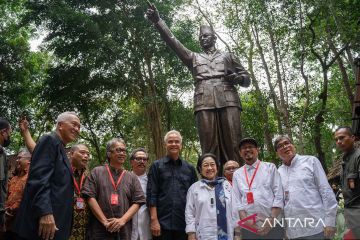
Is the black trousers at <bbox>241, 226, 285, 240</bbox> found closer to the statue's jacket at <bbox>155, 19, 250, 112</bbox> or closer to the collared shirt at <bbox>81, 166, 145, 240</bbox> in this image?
the collared shirt at <bbox>81, 166, 145, 240</bbox>

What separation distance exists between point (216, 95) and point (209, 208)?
2521 millimetres

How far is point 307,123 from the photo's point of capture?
14938mm

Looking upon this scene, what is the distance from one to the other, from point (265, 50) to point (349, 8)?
3.98 meters

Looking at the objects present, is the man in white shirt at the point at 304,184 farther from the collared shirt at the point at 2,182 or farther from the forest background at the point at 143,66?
the forest background at the point at 143,66

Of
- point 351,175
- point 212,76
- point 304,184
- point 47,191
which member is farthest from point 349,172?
point 47,191

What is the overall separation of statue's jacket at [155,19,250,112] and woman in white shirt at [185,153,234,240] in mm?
2055

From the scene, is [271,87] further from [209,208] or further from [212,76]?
[209,208]

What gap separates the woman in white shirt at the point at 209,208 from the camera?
13.0 ft

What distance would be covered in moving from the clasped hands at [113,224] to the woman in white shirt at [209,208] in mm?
636

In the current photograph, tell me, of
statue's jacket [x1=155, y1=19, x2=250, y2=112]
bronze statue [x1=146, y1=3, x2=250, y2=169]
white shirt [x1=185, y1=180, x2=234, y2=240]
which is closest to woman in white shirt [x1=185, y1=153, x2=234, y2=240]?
white shirt [x1=185, y1=180, x2=234, y2=240]

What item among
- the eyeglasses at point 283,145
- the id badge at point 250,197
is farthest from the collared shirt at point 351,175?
the id badge at point 250,197

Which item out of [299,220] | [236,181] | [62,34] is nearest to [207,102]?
[236,181]

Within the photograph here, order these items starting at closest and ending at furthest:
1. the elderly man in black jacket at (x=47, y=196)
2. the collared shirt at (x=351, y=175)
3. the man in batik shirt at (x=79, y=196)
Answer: the elderly man in black jacket at (x=47, y=196) → the man in batik shirt at (x=79, y=196) → the collared shirt at (x=351, y=175)

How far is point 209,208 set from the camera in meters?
4.05
